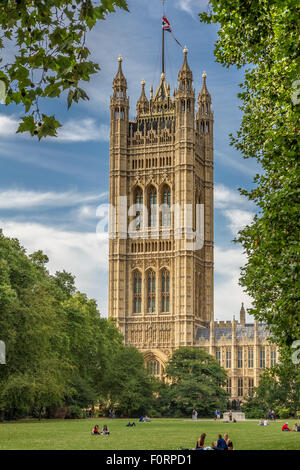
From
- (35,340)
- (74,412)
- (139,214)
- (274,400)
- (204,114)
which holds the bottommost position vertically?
(74,412)

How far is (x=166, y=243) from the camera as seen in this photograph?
91.3 m

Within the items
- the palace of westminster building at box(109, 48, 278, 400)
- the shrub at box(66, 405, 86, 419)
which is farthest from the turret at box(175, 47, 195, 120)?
the shrub at box(66, 405, 86, 419)

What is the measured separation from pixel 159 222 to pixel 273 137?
75.8 m

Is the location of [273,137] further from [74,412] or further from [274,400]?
[274,400]

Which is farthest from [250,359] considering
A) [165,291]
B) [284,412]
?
[284,412]

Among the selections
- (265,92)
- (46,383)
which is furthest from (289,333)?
(46,383)

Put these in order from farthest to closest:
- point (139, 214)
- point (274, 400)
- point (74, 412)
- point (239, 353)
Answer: point (139, 214) → point (239, 353) → point (274, 400) → point (74, 412)

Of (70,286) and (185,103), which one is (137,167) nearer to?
(185,103)

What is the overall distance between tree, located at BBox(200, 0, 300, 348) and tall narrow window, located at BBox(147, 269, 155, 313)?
67.1 m

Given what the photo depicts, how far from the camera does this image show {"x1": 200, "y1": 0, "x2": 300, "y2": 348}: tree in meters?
13.8

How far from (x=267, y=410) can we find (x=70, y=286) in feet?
71.2

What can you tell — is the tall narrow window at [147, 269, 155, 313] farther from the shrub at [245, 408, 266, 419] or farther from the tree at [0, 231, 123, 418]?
the tree at [0, 231, 123, 418]

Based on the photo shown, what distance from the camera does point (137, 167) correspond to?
93.9 m

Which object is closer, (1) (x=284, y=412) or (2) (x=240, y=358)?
(1) (x=284, y=412)
